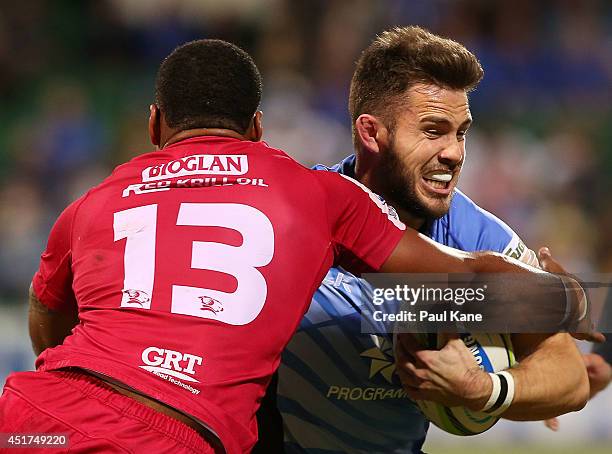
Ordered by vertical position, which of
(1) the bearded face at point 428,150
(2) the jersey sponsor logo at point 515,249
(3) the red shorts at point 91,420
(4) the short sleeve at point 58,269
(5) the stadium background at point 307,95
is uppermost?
(5) the stadium background at point 307,95

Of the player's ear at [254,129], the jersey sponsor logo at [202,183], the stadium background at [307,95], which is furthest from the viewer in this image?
the stadium background at [307,95]

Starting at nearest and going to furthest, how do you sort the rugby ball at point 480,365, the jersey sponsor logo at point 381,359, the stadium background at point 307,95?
the rugby ball at point 480,365 → the jersey sponsor logo at point 381,359 → the stadium background at point 307,95

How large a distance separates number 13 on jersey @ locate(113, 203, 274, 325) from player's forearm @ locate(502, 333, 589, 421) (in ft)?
3.30

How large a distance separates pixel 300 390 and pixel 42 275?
1.24 m

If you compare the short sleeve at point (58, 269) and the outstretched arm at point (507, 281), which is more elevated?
the outstretched arm at point (507, 281)

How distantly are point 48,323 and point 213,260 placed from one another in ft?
3.25

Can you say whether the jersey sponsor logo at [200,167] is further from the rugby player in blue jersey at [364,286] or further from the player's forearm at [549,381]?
the player's forearm at [549,381]

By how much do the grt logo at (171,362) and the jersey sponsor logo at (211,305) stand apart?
14 cm

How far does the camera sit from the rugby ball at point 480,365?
3951 millimetres

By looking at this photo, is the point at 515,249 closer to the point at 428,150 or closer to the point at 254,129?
the point at 428,150

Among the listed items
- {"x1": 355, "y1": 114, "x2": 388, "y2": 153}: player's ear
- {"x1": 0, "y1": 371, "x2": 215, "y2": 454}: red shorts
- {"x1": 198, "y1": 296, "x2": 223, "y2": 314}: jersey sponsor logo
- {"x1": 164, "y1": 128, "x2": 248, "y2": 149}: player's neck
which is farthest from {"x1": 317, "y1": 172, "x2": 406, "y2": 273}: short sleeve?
{"x1": 355, "y1": 114, "x2": 388, "y2": 153}: player's ear

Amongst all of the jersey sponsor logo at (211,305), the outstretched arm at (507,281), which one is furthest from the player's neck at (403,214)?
the jersey sponsor logo at (211,305)

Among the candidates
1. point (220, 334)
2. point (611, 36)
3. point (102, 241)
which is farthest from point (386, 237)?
point (611, 36)

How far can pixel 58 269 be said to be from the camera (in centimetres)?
370
